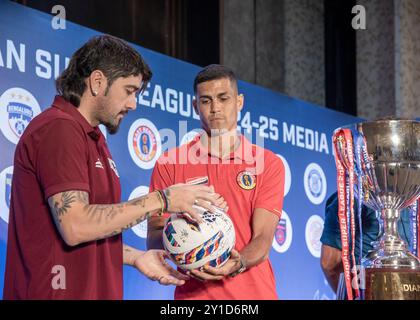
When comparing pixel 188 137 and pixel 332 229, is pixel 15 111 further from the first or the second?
pixel 332 229

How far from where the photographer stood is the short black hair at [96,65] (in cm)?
225

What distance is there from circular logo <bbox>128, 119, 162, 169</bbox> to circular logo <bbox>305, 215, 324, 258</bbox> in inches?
53.0

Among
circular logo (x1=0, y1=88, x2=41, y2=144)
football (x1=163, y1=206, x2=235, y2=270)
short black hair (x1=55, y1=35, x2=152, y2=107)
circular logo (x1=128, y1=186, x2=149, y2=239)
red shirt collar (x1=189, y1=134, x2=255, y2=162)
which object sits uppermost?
circular logo (x1=0, y1=88, x2=41, y2=144)

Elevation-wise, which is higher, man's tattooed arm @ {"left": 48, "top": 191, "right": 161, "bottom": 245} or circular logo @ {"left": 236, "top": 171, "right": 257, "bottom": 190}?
circular logo @ {"left": 236, "top": 171, "right": 257, "bottom": 190}

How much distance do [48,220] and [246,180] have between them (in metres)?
1.05

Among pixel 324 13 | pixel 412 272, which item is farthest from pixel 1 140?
pixel 324 13

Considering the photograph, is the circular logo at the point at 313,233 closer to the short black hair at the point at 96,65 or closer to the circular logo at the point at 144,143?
the circular logo at the point at 144,143

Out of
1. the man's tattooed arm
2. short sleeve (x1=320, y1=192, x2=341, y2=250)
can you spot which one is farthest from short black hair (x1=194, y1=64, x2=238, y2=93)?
the man's tattooed arm

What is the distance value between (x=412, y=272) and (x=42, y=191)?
3.23 feet

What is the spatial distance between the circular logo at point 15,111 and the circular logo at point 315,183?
6.98 feet

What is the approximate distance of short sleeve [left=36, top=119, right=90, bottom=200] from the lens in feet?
6.61

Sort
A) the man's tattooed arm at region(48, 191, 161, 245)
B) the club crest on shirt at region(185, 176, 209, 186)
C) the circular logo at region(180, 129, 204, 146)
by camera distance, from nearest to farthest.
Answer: the man's tattooed arm at region(48, 191, 161, 245)
the club crest on shirt at region(185, 176, 209, 186)
the circular logo at region(180, 129, 204, 146)

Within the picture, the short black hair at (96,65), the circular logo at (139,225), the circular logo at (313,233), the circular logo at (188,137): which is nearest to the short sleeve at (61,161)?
the short black hair at (96,65)

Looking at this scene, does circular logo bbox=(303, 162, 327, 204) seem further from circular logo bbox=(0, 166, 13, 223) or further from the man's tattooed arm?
the man's tattooed arm
